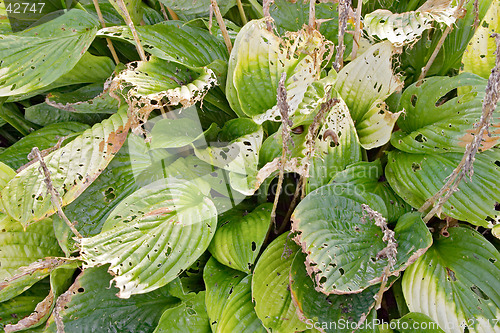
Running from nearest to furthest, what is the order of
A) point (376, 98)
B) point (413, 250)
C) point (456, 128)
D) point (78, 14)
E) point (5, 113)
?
1. point (413, 250)
2. point (456, 128)
3. point (376, 98)
4. point (78, 14)
5. point (5, 113)

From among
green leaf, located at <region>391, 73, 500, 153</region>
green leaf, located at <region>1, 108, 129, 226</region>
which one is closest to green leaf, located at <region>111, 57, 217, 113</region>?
green leaf, located at <region>1, 108, 129, 226</region>

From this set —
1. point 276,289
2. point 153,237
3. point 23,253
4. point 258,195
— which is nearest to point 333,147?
point 258,195

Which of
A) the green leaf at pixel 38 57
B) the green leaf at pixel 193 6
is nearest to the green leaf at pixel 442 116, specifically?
the green leaf at pixel 193 6

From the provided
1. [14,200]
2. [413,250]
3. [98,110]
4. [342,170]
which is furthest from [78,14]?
[413,250]

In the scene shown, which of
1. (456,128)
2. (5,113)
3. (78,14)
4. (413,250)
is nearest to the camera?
(413,250)

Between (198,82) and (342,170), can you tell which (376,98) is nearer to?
(342,170)

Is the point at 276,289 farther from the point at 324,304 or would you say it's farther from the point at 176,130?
the point at 176,130

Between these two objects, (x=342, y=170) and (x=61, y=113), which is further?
(x=61, y=113)
